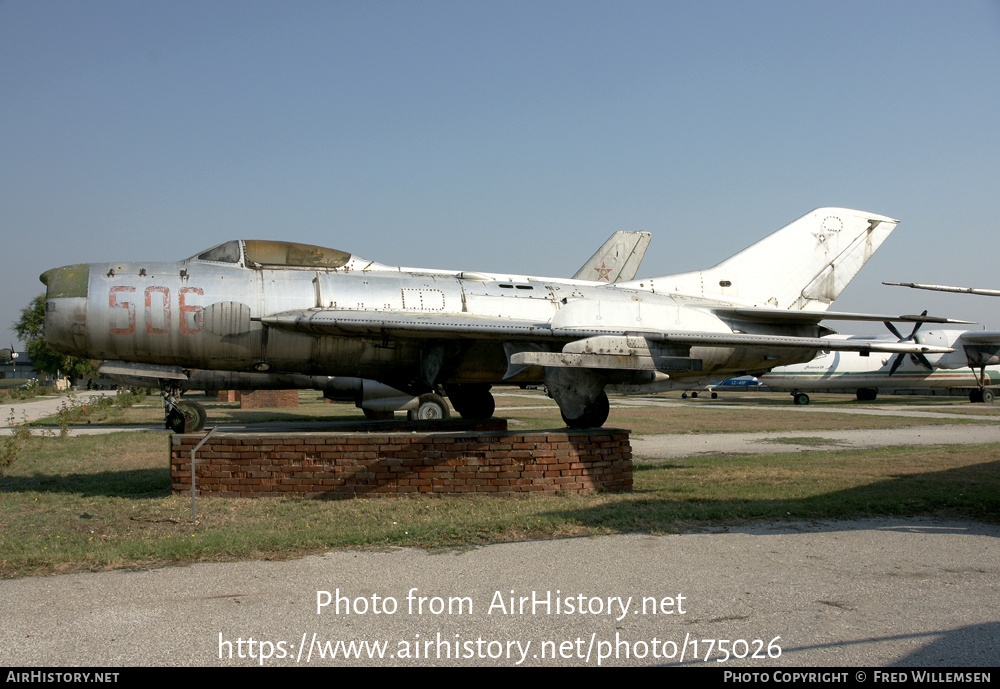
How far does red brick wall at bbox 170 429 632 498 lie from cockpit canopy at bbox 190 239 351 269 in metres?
2.33

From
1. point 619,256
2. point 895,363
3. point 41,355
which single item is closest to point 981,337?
point 895,363

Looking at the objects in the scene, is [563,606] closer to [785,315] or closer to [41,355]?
[785,315]

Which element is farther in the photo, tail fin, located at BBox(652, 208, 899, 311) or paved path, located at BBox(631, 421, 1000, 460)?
paved path, located at BBox(631, 421, 1000, 460)

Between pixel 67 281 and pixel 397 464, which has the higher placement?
pixel 67 281

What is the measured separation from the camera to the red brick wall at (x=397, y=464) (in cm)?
903

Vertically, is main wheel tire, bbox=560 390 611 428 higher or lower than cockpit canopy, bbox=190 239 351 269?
lower

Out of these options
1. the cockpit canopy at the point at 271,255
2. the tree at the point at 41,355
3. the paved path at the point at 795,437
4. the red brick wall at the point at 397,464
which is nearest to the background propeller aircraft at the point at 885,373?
the paved path at the point at 795,437

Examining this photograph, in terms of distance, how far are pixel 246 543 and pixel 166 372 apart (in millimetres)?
11453

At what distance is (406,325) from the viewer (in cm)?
909

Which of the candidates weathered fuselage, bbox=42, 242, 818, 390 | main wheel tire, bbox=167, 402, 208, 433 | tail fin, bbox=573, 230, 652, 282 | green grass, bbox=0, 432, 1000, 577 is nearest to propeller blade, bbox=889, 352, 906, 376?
tail fin, bbox=573, 230, 652, 282

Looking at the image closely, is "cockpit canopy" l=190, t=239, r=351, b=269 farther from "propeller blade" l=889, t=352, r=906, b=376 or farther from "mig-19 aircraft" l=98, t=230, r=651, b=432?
"propeller blade" l=889, t=352, r=906, b=376

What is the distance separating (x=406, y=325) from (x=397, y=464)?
5.52 feet

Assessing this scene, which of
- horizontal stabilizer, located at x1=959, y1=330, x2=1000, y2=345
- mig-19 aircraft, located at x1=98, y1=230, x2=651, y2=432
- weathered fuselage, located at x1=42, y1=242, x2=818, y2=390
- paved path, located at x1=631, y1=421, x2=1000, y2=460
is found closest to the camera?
weathered fuselage, located at x1=42, y1=242, x2=818, y2=390

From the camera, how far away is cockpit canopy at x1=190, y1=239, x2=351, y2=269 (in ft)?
32.4
